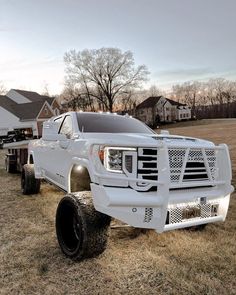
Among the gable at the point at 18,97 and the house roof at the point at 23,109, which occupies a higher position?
the gable at the point at 18,97

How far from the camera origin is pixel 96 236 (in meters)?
3.86

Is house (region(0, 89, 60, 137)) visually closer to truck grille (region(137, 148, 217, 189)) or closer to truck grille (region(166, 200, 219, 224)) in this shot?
truck grille (region(137, 148, 217, 189))

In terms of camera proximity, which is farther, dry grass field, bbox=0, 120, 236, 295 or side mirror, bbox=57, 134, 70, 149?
side mirror, bbox=57, 134, 70, 149

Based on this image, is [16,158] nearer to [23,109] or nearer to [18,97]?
[23,109]

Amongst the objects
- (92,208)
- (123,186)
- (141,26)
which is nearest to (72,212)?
(92,208)

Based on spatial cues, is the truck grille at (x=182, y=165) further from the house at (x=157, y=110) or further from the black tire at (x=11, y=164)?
the house at (x=157, y=110)

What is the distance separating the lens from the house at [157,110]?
85.6m

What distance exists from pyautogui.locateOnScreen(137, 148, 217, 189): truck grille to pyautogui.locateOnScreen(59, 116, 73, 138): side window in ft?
6.45

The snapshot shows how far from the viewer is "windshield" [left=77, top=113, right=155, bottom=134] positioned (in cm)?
552

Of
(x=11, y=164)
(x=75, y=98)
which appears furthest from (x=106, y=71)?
(x=11, y=164)

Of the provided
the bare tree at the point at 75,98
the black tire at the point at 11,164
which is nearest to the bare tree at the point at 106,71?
the bare tree at the point at 75,98

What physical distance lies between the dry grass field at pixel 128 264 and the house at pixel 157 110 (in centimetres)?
7545

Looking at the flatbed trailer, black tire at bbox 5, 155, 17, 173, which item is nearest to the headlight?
the flatbed trailer

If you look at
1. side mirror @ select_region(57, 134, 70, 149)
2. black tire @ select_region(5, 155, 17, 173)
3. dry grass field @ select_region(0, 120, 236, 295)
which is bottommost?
dry grass field @ select_region(0, 120, 236, 295)
